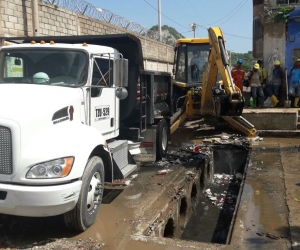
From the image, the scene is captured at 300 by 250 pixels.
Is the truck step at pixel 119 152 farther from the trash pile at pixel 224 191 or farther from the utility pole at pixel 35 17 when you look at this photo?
the utility pole at pixel 35 17

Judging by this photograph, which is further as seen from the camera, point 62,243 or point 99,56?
point 99,56

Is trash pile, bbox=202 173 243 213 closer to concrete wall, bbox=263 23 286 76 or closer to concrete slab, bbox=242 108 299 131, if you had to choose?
concrete slab, bbox=242 108 299 131

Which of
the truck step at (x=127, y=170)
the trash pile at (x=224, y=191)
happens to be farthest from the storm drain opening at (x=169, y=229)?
the trash pile at (x=224, y=191)

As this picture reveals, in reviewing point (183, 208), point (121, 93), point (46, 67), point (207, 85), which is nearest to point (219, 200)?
point (183, 208)

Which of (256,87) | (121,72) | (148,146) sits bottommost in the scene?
(148,146)

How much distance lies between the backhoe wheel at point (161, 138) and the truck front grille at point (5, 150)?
4.41 metres

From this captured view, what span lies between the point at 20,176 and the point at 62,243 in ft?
2.98

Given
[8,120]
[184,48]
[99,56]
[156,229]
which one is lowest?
[156,229]

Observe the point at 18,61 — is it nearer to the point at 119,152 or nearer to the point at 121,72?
the point at 121,72

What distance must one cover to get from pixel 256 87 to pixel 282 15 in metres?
2.95

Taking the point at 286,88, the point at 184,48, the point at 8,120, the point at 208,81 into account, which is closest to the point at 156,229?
the point at 8,120

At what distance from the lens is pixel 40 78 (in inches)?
193

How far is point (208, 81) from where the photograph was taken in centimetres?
967

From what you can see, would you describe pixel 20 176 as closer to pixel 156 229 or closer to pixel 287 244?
pixel 156 229
